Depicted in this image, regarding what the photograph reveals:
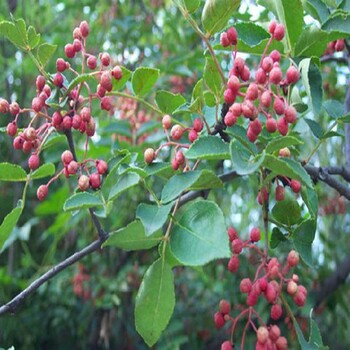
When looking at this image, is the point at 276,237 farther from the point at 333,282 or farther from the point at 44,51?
the point at 333,282

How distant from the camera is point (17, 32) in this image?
694 mm

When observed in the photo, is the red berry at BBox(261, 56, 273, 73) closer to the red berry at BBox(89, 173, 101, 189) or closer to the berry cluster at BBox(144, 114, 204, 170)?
the berry cluster at BBox(144, 114, 204, 170)

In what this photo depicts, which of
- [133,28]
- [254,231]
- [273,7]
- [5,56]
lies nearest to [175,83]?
[133,28]

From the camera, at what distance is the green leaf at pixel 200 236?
547 mm

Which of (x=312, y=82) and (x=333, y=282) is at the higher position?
(x=312, y=82)

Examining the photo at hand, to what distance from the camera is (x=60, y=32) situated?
6.57ft

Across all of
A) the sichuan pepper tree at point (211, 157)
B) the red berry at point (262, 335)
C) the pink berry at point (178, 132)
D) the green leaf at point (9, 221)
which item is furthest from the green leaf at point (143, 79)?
the red berry at point (262, 335)

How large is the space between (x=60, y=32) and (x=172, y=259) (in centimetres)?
148

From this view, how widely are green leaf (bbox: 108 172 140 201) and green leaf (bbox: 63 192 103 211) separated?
2 cm

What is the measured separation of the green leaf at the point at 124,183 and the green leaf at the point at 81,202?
2cm

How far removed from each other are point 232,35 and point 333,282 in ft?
3.33

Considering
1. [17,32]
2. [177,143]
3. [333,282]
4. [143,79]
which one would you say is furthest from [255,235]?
[333,282]

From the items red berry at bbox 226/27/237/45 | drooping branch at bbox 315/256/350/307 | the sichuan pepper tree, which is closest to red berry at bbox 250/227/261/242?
Answer: the sichuan pepper tree

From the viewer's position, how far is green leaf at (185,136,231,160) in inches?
23.5
